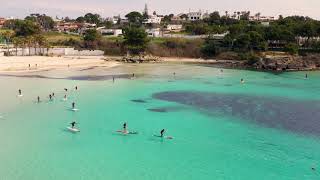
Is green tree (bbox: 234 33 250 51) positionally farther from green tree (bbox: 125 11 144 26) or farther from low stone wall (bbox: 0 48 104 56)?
green tree (bbox: 125 11 144 26)

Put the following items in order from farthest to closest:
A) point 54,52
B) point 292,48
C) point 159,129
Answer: point 54,52 → point 292,48 → point 159,129

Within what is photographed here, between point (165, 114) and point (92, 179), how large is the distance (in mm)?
19235

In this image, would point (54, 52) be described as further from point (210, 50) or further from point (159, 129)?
point (159, 129)

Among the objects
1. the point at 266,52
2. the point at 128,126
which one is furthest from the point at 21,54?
the point at 128,126

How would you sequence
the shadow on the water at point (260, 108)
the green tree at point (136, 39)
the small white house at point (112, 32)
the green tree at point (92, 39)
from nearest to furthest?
the shadow on the water at point (260, 108) < the green tree at point (136, 39) < the green tree at point (92, 39) < the small white house at point (112, 32)

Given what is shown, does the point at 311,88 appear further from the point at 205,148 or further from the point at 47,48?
the point at 47,48

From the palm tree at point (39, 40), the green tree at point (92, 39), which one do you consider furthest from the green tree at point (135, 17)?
the palm tree at point (39, 40)

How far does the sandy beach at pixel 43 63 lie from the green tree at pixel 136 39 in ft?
31.1

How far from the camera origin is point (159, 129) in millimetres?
37531

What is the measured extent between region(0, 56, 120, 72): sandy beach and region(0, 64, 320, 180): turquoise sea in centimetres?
1022

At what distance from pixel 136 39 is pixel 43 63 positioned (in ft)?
88.3

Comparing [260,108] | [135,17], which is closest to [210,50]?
[260,108]

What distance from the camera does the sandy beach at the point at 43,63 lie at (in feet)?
253

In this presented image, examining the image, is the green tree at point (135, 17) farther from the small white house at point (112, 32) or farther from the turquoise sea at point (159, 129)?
the turquoise sea at point (159, 129)
